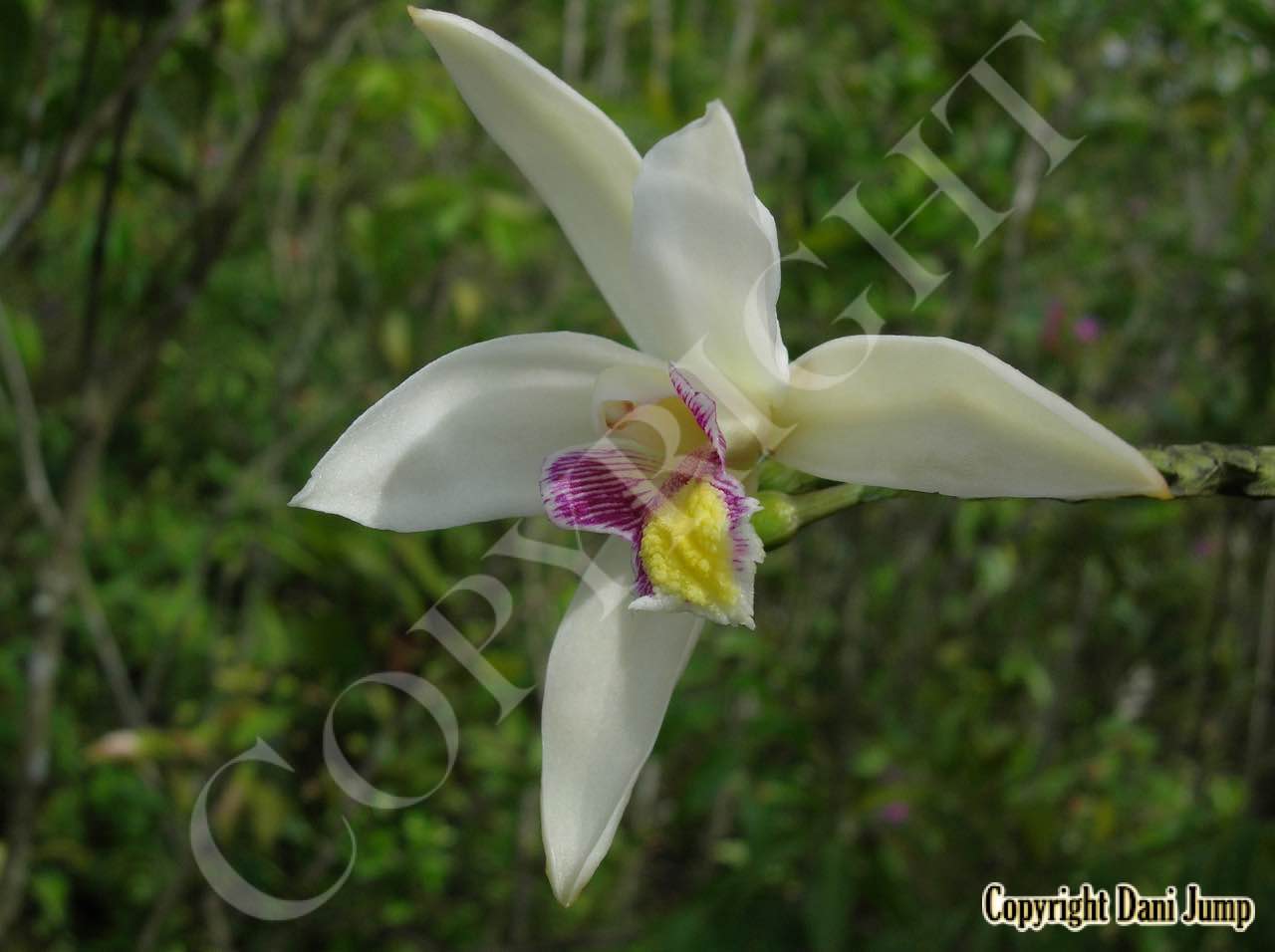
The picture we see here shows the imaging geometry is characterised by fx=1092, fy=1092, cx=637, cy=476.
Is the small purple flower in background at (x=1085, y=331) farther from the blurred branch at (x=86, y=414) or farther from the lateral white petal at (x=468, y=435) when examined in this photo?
the lateral white petal at (x=468, y=435)

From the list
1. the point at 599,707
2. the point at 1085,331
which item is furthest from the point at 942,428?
the point at 1085,331

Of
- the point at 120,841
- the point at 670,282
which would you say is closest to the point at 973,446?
the point at 670,282

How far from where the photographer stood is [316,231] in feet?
10.7

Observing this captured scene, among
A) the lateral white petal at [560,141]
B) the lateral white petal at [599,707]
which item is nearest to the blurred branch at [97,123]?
the lateral white petal at [560,141]

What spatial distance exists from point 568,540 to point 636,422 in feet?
7.14

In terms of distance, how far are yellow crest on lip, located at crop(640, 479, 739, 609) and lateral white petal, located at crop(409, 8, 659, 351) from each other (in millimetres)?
159

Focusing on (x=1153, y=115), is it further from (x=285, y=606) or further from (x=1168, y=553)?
(x=285, y=606)

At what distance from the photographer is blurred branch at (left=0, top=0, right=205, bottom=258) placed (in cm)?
157

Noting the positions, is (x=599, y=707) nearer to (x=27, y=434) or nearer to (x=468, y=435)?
(x=468, y=435)

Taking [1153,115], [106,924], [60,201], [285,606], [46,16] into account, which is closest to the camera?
[46,16]

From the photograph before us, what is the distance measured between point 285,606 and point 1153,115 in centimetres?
332

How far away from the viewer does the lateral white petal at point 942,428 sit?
714 mm

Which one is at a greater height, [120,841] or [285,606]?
[285,606]

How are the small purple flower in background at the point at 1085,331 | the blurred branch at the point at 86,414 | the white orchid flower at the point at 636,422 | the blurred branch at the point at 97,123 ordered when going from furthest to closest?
1. the small purple flower in background at the point at 1085,331
2. the blurred branch at the point at 86,414
3. the blurred branch at the point at 97,123
4. the white orchid flower at the point at 636,422
